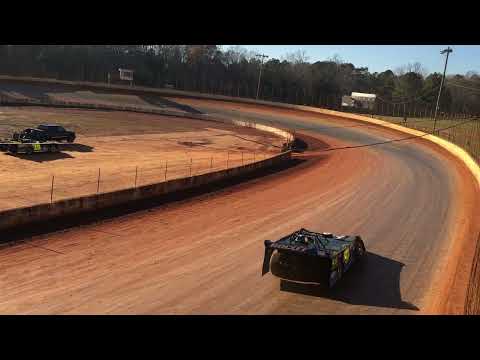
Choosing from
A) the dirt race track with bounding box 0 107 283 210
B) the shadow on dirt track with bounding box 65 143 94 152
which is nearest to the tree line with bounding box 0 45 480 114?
the dirt race track with bounding box 0 107 283 210

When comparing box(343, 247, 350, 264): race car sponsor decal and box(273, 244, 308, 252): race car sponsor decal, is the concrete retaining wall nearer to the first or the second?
box(273, 244, 308, 252): race car sponsor decal

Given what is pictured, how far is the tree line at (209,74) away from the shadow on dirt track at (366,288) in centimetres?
8670

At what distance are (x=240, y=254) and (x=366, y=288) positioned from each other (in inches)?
174

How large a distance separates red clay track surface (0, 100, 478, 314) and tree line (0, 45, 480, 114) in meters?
76.1

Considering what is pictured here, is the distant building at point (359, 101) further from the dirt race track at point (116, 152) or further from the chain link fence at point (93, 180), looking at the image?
the chain link fence at point (93, 180)

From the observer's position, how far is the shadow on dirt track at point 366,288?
13.8 meters

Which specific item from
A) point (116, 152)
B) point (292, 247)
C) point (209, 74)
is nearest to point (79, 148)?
point (116, 152)

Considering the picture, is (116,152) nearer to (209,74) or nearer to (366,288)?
(366,288)

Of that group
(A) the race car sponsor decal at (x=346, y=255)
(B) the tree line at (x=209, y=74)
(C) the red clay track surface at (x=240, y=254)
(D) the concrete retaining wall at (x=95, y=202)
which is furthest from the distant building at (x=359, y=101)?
(A) the race car sponsor decal at (x=346, y=255)

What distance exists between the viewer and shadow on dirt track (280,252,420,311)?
13.8 m

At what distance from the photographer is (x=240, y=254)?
16938 mm

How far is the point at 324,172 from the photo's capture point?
35312mm

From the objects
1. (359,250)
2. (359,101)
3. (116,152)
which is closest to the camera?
(359,250)
